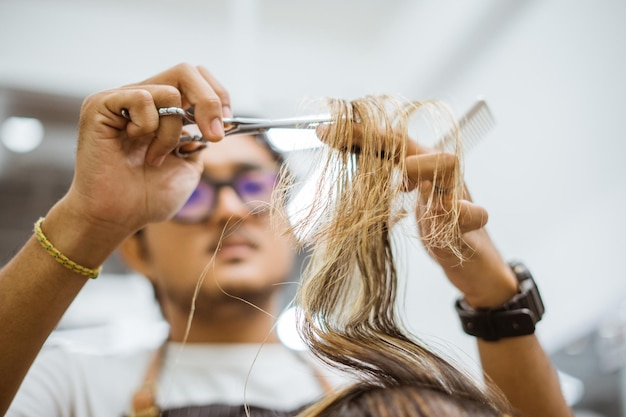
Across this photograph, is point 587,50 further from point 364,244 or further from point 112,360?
point 112,360

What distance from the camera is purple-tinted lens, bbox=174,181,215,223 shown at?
1.35 metres

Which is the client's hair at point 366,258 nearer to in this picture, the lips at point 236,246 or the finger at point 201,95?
the finger at point 201,95

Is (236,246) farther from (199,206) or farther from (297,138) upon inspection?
(297,138)

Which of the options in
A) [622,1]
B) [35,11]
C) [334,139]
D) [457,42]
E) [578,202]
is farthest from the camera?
[35,11]

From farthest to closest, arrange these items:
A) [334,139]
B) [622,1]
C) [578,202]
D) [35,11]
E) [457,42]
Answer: [35,11]
[457,42]
[578,202]
[622,1]
[334,139]

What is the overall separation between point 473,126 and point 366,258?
12.1 inches

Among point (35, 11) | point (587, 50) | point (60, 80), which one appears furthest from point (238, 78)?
point (587, 50)

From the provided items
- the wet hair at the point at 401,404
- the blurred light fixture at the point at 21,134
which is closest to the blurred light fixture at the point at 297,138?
the wet hair at the point at 401,404

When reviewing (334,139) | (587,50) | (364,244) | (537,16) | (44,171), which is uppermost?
(537,16)

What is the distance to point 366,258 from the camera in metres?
0.73

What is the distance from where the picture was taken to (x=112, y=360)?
4.14 ft

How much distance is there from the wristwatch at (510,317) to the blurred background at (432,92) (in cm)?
56

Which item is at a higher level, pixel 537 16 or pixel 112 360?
pixel 537 16

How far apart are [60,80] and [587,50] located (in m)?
1.76
